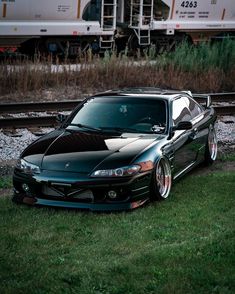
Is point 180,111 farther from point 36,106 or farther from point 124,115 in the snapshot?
point 36,106

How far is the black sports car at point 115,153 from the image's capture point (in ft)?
25.2

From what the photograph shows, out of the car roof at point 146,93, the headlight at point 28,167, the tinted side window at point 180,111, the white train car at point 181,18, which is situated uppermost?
the car roof at point 146,93

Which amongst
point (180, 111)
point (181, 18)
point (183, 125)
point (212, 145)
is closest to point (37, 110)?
point (212, 145)

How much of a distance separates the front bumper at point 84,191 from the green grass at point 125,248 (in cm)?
12

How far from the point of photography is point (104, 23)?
942 inches

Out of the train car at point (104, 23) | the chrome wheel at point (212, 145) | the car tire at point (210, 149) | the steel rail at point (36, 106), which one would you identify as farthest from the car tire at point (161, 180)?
the train car at point (104, 23)

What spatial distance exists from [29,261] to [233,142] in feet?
22.8

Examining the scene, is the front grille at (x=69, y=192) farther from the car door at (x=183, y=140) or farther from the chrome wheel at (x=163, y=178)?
the car door at (x=183, y=140)

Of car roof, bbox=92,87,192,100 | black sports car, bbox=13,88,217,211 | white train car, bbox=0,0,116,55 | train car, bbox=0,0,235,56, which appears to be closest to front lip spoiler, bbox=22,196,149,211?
→ black sports car, bbox=13,88,217,211

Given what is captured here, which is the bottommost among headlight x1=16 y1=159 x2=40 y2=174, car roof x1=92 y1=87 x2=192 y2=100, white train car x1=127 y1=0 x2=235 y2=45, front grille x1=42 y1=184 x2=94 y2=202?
white train car x1=127 y1=0 x2=235 y2=45

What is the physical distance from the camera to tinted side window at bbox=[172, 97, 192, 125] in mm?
9204

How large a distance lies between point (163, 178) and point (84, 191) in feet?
3.68

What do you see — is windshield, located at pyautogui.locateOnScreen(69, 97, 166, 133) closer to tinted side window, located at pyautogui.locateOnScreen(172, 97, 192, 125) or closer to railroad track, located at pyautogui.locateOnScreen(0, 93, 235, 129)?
tinted side window, located at pyautogui.locateOnScreen(172, 97, 192, 125)

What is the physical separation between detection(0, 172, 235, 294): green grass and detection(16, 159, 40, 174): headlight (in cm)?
42
